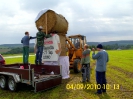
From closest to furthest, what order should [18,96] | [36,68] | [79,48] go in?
[18,96] → [36,68] → [79,48]

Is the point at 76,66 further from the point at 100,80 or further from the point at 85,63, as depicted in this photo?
the point at 100,80

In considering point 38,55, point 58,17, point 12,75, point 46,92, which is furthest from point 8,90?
point 58,17

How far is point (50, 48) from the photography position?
10617mm

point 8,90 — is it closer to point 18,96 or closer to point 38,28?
point 18,96

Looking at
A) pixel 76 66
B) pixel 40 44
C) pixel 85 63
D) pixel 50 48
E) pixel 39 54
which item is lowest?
pixel 76 66

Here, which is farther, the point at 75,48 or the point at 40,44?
the point at 75,48

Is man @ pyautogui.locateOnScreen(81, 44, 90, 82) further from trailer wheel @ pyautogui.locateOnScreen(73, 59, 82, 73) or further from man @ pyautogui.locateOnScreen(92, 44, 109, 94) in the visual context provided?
trailer wheel @ pyautogui.locateOnScreen(73, 59, 82, 73)

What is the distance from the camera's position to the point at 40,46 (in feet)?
33.9

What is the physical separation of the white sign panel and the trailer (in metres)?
1.08

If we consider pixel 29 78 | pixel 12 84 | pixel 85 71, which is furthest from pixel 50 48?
pixel 29 78

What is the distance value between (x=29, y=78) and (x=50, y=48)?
351 cm

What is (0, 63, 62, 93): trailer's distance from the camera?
7.37 m

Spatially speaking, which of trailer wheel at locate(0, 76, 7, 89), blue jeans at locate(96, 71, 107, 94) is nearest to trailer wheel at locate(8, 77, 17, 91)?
trailer wheel at locate(0, 76, 7, 89)

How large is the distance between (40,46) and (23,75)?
2947mm
